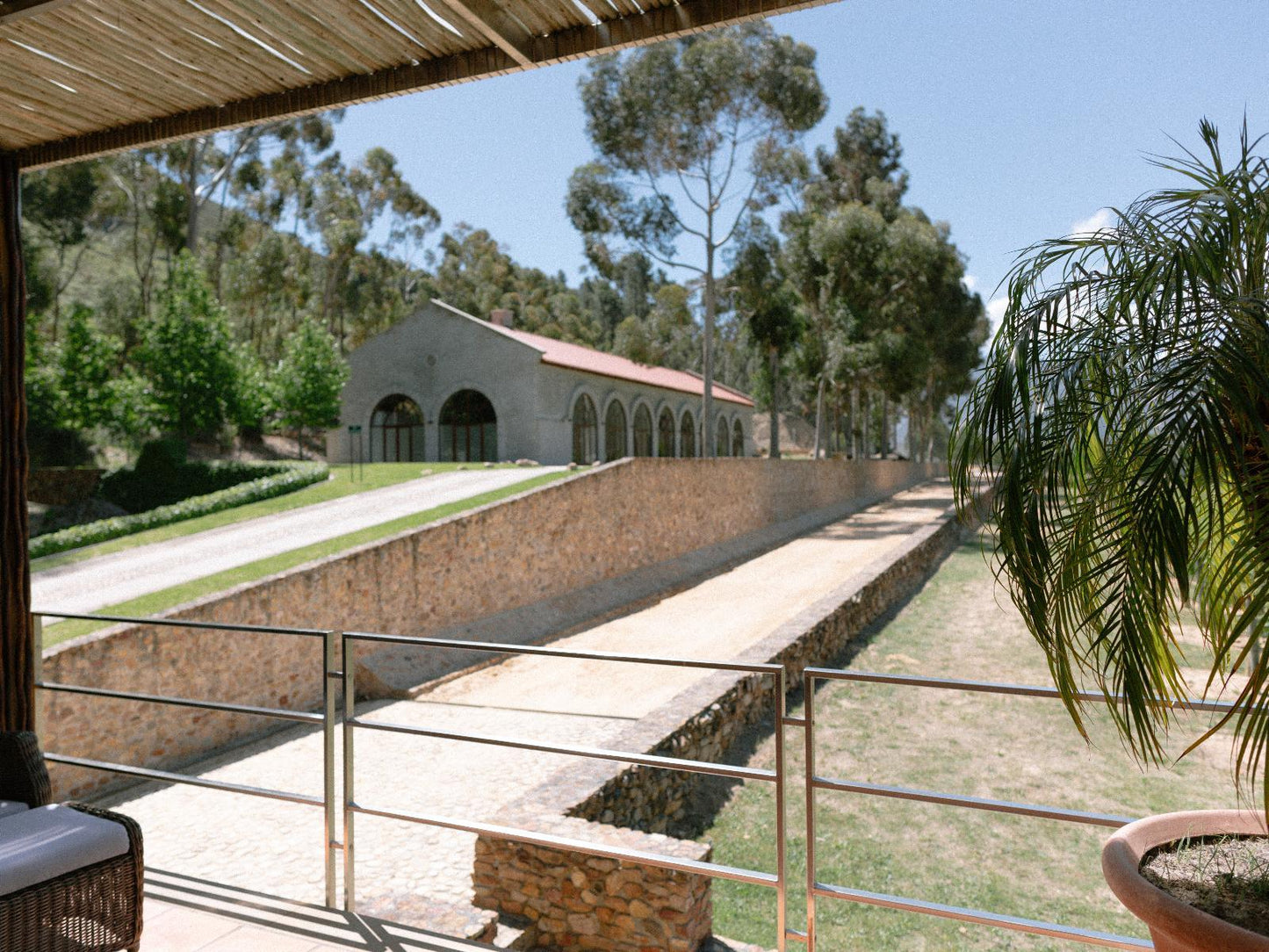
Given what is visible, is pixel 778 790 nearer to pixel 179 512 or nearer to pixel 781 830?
pixel 781 830

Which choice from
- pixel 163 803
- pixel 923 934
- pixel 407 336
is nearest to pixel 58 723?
pixel 163 803

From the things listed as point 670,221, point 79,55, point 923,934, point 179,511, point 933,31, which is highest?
point 933,31

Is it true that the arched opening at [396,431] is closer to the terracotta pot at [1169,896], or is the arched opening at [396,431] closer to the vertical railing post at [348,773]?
the vertical railing post at [348,773]

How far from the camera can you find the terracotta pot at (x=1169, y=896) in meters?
1.92

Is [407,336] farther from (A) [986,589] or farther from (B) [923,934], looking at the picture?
(B) [923,934]

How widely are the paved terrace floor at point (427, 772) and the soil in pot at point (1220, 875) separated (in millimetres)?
2581

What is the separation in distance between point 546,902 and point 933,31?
30.5m

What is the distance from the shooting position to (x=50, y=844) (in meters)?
2.65

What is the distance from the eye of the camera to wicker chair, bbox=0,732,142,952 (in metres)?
2.46

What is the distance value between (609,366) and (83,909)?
31.0 meters

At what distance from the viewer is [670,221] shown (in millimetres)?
29656

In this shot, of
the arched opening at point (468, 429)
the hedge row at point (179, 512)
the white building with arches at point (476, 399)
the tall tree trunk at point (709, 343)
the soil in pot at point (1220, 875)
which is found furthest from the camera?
the arched opening at point (468, 429)

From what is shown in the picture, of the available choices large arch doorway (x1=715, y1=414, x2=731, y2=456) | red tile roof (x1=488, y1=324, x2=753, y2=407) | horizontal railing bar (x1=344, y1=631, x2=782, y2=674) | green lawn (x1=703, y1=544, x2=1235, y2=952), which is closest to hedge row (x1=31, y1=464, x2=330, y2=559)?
red tile roof (x1=488, y1=324, x2=753, y2=407)

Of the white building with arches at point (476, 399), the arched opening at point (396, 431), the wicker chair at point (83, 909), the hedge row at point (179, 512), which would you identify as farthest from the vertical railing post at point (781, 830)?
the arched opening at point (396, 431)
